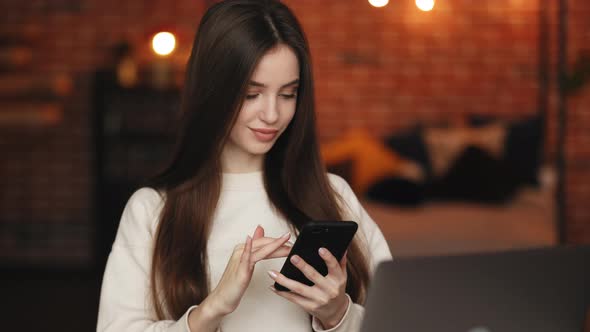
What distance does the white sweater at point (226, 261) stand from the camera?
150 cm

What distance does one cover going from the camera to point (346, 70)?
5926 mm

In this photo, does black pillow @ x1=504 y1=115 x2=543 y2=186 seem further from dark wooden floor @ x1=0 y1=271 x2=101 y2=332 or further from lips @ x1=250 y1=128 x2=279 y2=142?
lips @ x1=250 y1=128 x2=279 y2=142

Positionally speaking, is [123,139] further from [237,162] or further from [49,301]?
[237,162]

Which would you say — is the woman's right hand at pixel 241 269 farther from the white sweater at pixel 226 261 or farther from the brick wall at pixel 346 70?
the brick wall at pixel 346 70

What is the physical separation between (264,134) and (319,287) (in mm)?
379

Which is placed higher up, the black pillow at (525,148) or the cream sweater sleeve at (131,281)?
the cream sweater sleeve at (131,281)

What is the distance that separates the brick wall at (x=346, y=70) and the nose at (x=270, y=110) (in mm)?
4269

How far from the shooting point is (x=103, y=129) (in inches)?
217

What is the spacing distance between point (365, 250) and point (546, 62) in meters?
4.50

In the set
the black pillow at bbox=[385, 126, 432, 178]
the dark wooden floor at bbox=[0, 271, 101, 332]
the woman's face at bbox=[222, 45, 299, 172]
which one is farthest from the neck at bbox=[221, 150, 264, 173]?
the black pillow at bbox=[385, 126, 432, 178]

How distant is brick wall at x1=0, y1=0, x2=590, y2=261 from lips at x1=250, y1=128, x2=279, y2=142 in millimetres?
4228

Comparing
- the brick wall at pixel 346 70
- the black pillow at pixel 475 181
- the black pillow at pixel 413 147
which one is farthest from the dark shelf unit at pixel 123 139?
the black pillow at pixel 475 181

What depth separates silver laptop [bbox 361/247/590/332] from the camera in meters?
1.01

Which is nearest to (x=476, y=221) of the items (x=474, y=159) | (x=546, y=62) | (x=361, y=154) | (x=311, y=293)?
(x=474, y=159)
